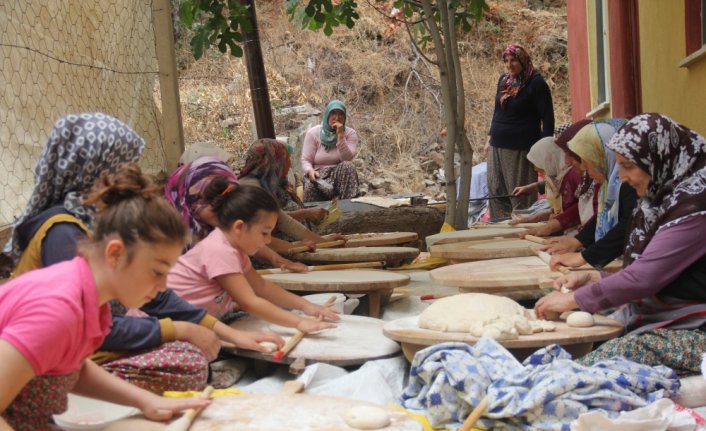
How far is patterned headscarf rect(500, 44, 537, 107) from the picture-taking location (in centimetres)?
827

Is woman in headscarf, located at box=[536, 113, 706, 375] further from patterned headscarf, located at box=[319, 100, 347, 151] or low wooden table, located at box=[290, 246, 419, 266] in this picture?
patterned headscarf, located at box=[319, 100, 347, 151]

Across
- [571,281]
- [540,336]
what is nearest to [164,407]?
[540,336]

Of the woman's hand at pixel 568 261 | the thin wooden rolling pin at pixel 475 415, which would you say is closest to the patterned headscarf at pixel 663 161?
the woman's hand at pixel 568 261

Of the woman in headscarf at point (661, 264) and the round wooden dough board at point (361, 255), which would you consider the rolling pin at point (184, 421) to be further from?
the round wooden dough board at point (361, 255)

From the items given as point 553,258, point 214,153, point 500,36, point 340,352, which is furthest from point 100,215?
point 500,36

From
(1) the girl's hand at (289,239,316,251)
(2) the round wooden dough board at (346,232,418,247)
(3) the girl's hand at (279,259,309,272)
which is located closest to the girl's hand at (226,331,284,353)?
(3) the girl's hand at (279,259,309,272)

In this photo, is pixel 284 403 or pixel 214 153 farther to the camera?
pixel 214 153

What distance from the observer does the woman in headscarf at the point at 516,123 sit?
8328mm

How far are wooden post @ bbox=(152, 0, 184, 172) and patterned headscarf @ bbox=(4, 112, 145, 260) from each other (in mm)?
3036

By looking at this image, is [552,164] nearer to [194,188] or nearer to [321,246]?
[321,246]

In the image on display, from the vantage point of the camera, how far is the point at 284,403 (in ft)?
7.47

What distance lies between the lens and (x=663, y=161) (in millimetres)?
3133

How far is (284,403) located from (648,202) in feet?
5.78

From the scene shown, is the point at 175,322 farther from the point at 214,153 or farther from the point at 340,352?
the point at 214,153
